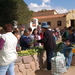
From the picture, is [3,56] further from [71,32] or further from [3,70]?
[71,32]

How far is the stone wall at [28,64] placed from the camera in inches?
184

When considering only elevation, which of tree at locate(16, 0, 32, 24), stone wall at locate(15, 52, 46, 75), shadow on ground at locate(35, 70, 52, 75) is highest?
tree at locate(16, 0, 32, 24)

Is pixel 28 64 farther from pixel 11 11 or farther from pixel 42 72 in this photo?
pixel 11 11

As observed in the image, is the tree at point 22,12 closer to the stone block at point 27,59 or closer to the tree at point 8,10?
the tree at point 8,10

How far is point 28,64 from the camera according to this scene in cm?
493

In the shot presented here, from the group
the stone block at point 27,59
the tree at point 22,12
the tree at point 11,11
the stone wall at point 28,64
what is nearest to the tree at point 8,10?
the tree at point 11,11

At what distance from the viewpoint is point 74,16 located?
33781 millimetres

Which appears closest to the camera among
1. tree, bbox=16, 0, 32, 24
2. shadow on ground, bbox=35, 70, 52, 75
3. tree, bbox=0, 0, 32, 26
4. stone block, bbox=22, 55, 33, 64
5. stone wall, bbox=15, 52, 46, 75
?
stone wall, bbox=15, 52, 46, 75

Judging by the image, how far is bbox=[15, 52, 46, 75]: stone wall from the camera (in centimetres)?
468

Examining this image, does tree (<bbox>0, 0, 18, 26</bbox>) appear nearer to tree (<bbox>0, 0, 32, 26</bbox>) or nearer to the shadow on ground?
tree (<bbox>0, 0, 32, 26</bbox>)

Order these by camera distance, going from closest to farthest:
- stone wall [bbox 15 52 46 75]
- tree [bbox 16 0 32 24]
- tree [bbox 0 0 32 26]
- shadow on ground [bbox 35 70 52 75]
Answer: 1. stone wall [bbox 15 52 46 75]
2. shadow on ground [bbox 35 70 52 75]
3. tree [bbox 0 0 32 26]
4. tree [bbox 16 0 32 24]

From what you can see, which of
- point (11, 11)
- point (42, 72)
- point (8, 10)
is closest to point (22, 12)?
point (11, 11)

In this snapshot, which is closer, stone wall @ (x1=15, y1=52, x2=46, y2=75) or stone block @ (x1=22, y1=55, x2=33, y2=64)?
stone wall @ (x1=15, y1=52, x2=46, y2=75)

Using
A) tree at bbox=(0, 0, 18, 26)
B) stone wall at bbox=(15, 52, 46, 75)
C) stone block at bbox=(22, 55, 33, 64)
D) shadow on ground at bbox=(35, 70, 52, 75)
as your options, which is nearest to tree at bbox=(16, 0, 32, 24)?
tree at bbox=(0, 0, 18, 26)
